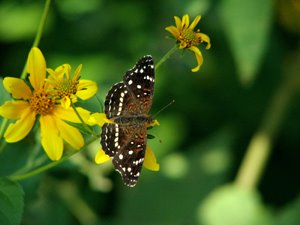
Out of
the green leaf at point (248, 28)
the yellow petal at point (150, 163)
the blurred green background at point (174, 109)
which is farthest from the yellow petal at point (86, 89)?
the blurred green background at point (174, 109)

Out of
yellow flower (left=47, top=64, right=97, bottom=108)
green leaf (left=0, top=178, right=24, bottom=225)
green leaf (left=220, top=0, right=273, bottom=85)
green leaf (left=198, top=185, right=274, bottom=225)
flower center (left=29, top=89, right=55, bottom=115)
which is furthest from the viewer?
green leaf (left=198, top=185, right=274, bottom=225)

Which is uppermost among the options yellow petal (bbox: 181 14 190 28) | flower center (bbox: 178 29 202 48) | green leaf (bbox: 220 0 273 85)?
green leaf (bbox: 220 0 273 85)

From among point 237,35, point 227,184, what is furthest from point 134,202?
point 237,35

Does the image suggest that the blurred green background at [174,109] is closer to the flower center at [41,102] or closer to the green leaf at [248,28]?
the green leaf at [248,28]

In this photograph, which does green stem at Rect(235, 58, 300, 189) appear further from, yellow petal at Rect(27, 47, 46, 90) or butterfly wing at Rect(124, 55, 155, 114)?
yellow petal at Rect(27, 47, 46, 90)

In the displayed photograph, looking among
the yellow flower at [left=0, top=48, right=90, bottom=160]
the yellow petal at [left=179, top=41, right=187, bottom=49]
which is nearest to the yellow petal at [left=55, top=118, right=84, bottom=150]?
the yellow flower at [left=0, top=48, right=90, bottom=160]

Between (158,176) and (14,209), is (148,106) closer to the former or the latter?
(14,209)
